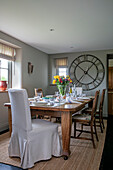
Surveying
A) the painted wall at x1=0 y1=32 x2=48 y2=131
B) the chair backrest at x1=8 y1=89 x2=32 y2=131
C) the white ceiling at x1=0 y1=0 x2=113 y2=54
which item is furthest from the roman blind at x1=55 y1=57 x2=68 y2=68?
the chair backrest at x1=8 y1=89 x2=32 y2=131

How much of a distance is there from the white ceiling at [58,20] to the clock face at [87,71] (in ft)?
3.78

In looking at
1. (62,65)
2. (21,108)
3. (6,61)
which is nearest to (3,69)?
(6,61)

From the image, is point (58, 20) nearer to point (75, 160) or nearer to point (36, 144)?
point (36, 144)

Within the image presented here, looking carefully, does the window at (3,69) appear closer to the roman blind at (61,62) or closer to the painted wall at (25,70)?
the painted wall at (25,70)

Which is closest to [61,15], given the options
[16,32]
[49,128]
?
[16,32]

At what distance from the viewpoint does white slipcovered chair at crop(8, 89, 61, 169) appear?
6.45ft

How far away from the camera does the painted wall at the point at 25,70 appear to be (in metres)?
3.72

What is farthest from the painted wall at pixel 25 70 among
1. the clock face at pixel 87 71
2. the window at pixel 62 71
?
the clock face at pixel 87 71

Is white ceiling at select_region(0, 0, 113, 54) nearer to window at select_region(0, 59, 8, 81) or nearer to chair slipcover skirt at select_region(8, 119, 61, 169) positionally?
window at select_region(0, 59, 8, 81)

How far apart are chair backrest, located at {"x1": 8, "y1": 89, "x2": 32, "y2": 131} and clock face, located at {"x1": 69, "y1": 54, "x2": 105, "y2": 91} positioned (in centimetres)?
368

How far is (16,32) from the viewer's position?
3.52 m

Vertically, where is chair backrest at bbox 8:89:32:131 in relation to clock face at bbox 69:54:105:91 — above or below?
below

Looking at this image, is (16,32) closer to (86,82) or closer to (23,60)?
(23,60)

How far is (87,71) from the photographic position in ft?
17.6
